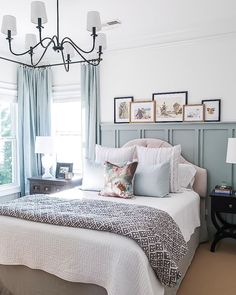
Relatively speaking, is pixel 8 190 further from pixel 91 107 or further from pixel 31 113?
pixel 91 107

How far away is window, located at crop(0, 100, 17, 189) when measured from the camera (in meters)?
4.65

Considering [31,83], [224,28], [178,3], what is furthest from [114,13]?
[31,83]

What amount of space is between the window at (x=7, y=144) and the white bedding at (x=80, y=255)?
2419mm

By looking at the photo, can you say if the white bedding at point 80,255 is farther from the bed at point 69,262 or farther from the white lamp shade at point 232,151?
the white lamp shade at point 232,151

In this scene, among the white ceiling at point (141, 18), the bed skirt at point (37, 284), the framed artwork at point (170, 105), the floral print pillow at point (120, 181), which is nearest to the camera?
the bed skirt at point (37, 284)

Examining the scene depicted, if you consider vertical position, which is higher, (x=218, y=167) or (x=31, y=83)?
(x=31, y=83)

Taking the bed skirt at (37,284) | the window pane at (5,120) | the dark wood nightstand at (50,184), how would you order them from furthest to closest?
the window pane at (5,120), the dark wood nightstand at (50,184), the bed skirt at (37,284)

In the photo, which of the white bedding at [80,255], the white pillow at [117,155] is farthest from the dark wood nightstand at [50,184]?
the white bedding at [80,255]

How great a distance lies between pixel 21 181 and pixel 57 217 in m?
2.77

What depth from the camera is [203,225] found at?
12.2 feet

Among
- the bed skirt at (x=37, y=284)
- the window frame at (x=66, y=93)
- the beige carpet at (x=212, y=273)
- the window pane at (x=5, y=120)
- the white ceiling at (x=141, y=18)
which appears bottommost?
the beige carpet at (x=212, y=273)

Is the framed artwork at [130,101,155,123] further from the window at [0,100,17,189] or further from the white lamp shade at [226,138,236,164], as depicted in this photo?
the window at [0,100,17,189]

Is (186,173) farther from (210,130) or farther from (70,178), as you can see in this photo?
(70,178)

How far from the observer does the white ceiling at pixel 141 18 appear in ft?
A: 9.81
